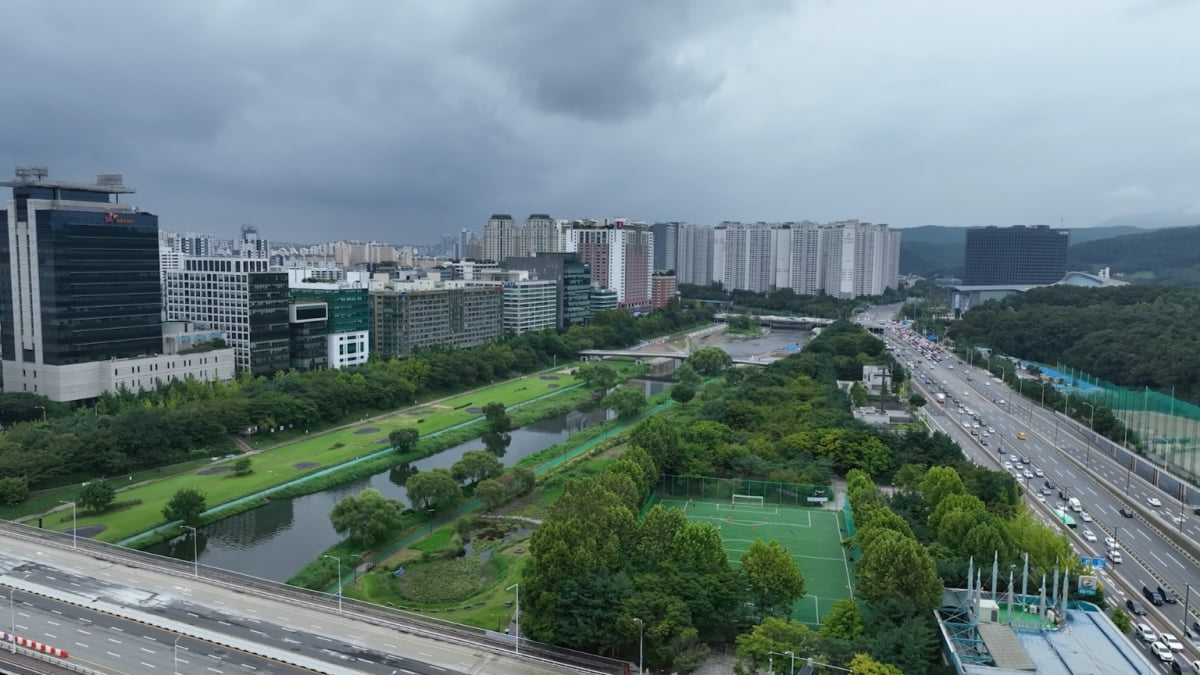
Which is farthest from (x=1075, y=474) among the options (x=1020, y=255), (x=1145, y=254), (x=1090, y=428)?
(x=1145, y=254)

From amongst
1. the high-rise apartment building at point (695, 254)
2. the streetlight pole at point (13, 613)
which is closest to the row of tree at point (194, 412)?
the streetlight pole at point (13, 613)

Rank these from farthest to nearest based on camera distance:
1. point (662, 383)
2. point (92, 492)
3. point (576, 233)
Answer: point (576, 233), point (662, 383), point (92, 492)

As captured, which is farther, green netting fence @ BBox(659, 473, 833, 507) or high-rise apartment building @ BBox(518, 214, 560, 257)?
high-rise apartment building @ BBox(518, 214, 560, 257)

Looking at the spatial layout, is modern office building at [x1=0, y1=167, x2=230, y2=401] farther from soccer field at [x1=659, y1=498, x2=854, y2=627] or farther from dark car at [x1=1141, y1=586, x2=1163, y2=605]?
dark car at [x1=1141, y1=586, x2=1163, y2=605]

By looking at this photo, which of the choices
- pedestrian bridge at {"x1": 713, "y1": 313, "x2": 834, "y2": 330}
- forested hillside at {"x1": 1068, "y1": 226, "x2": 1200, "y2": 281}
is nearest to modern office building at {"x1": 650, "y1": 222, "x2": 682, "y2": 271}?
pedestrian bridge at {"x1": 713, "y1": 313, "x2": 834, "y2": 330}

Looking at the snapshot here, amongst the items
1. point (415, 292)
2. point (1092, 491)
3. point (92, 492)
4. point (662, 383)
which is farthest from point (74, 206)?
point (1092, 491)

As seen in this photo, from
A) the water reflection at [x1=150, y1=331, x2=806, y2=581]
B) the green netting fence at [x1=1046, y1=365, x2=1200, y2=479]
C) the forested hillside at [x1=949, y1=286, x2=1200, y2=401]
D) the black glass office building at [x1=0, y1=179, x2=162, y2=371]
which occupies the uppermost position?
the black glass office building at [x1=0, y1=179, x2=162, y2=371]

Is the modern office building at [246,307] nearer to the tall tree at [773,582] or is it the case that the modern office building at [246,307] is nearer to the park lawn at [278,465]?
the park lawn at [278,465]

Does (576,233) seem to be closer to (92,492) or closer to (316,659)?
(92,492)
